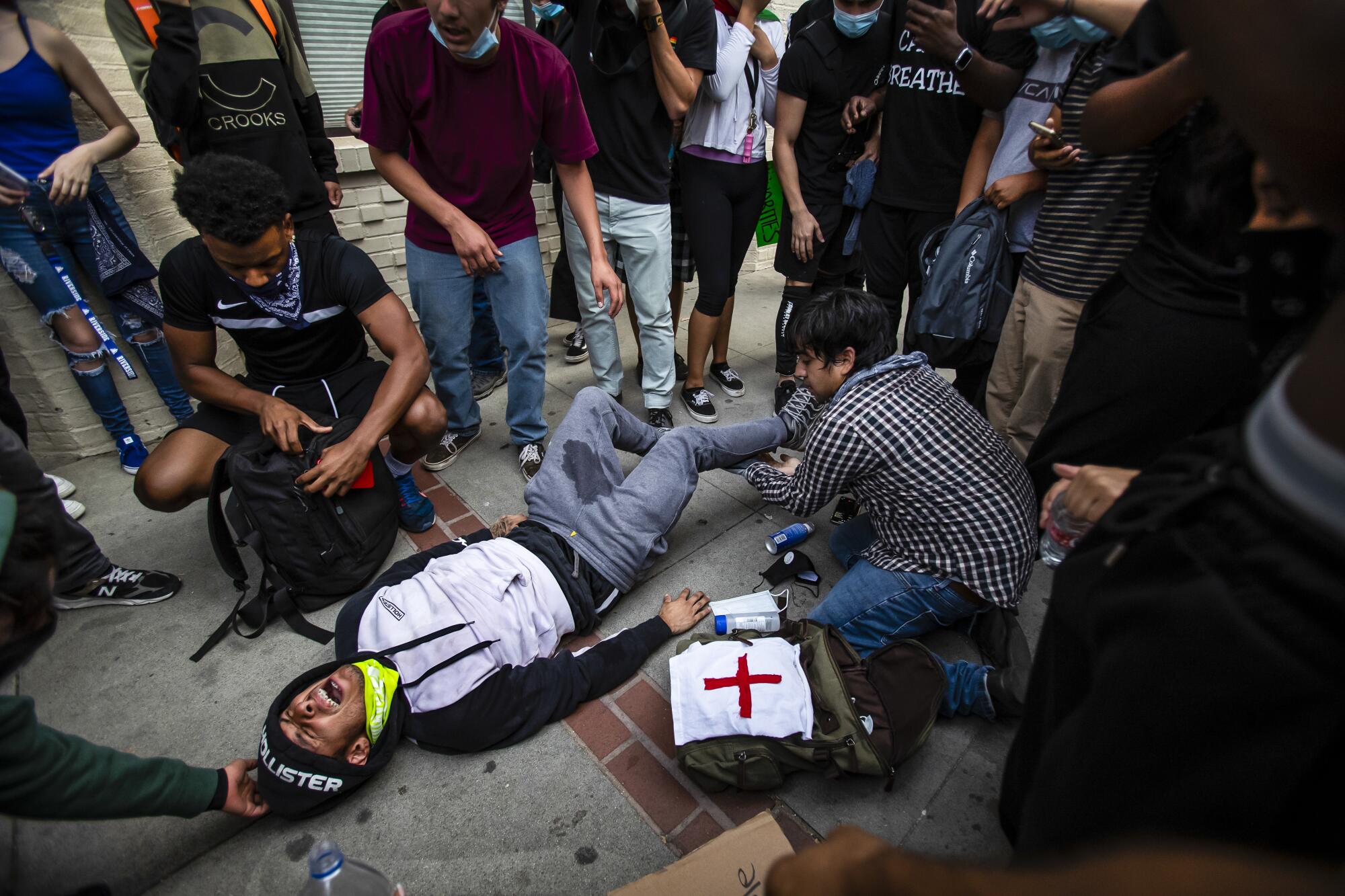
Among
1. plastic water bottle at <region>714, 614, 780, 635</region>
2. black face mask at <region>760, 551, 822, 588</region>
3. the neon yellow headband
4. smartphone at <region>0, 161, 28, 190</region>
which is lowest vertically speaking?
black face mask at <region>760, 551, 822, 588</region>

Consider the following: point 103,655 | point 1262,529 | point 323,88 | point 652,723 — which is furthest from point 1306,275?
point 323,88

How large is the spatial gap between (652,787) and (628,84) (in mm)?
2847

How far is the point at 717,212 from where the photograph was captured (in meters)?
3.28

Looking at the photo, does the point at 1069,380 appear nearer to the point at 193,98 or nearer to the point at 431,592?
the point at 431,592

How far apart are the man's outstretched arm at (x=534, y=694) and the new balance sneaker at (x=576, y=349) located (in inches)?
95.0

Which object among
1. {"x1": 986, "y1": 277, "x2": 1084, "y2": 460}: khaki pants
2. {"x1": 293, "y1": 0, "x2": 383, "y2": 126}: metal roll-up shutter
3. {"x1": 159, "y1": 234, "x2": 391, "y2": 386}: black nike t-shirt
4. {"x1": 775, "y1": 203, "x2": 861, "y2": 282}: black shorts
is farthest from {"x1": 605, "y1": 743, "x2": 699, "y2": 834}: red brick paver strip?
{"x1": 293, "y1": 0, "x2": 383, "y2": 126}: metal roll-up shutter

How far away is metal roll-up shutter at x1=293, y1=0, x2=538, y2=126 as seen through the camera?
142 inches

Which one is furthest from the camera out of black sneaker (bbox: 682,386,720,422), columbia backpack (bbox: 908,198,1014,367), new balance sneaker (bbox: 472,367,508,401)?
new balance sneaker (bbox: 472,367,508,401)

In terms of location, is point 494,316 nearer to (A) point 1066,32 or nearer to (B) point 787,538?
(B) point 787,538

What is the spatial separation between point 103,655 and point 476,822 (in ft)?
4.98

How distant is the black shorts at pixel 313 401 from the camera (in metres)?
2.45

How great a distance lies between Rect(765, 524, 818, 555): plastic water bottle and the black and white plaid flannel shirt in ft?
1.84

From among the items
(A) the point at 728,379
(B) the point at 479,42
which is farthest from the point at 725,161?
(B) the point at 479,42

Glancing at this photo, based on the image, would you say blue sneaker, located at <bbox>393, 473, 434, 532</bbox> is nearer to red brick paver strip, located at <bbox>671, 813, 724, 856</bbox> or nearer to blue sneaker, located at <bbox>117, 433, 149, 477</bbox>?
blue sneaker, located at <bbox>117, 433, 149, 477</bbox>
